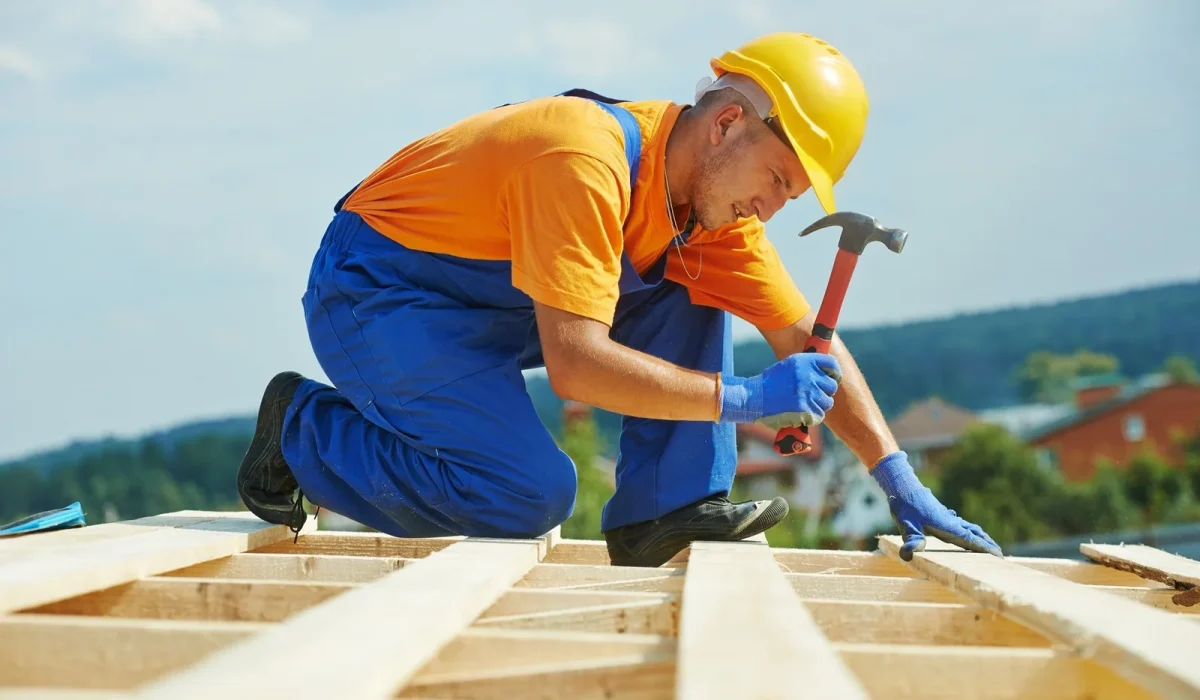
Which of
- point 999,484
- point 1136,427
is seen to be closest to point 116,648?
point 999,484

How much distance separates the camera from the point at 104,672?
1.74 metres

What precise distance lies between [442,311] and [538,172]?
582 millimetres

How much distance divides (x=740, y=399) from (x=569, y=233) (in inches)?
25.1

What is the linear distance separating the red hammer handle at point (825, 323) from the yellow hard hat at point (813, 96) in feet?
0.60

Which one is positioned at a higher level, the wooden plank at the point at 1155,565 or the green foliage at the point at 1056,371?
the green foliage at the point at 1056,371

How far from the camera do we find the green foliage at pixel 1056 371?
108 m

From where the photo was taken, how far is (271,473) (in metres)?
3.29

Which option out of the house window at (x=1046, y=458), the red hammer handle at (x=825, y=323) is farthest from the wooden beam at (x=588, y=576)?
the house window at (x=1046, y=458)

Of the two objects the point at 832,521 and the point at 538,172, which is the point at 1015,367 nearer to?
the point at 832,521

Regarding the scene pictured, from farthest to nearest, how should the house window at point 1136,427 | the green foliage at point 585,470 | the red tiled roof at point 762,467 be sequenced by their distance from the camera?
the house window at point 1136,427 → the red tiled roof at point 762,467 → the green foliage at point 585,470

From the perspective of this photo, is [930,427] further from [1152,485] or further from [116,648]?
[116,648]

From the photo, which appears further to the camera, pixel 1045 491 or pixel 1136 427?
pixel 1136 427

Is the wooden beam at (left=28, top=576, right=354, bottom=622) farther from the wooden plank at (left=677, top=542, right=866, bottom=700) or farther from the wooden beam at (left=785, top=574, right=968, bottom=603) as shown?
A: the wooden beam at (left=785, top=574, right=968, bottom=603)

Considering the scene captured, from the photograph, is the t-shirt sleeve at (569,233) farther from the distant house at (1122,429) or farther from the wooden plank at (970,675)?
the distant house at (1122,429)
